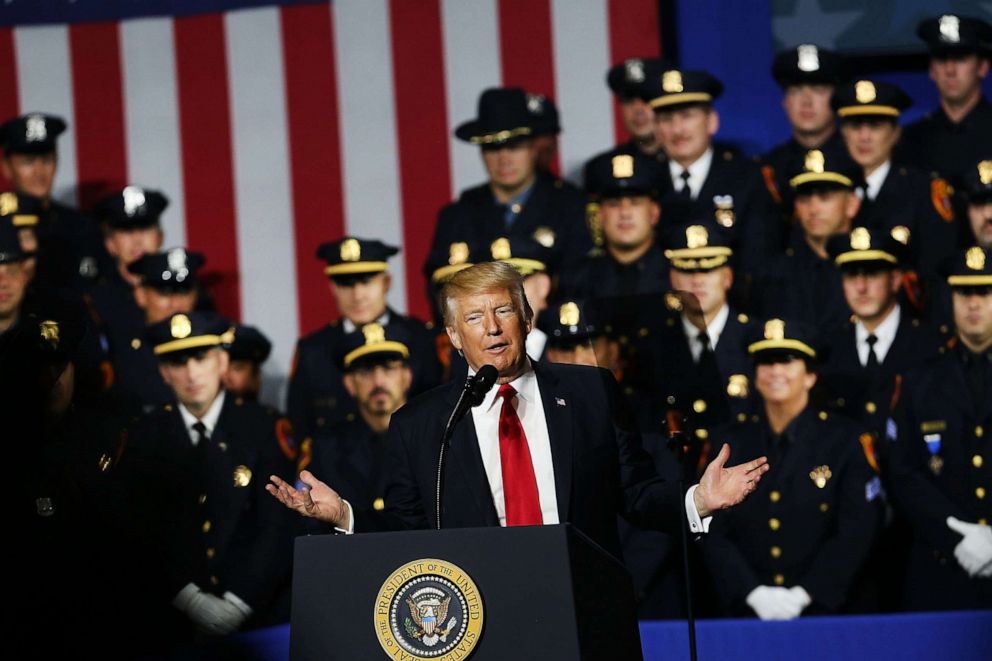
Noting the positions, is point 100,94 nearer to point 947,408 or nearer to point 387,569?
point 947,408

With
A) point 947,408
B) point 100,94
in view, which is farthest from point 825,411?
point 100,94

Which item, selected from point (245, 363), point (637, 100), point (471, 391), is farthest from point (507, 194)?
point (471, 391)

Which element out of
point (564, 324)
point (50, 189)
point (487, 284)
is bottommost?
point (564, 324)

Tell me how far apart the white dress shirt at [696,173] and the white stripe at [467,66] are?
1.31 meters

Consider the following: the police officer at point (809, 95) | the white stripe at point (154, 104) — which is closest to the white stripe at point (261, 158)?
the white stripe at point (154, 104)

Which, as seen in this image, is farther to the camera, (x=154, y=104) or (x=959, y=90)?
(x=154, y=104)

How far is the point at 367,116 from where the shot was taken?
7.27 metres

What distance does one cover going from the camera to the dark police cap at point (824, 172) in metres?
5.70

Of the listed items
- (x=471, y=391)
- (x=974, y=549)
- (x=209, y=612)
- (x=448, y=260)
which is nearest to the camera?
(x=471, y=391)

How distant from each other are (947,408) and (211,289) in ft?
11.4

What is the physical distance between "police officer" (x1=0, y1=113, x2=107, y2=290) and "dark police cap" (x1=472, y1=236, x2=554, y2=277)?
186cm

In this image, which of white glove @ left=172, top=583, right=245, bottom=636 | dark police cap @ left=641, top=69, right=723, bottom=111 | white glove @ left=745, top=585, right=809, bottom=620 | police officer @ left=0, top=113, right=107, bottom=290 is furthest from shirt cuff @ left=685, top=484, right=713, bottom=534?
police officer @ left=0, top=113, right=107, bottom=290

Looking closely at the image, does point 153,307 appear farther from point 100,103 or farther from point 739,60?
point 739,60

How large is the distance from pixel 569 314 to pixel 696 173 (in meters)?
1.23
